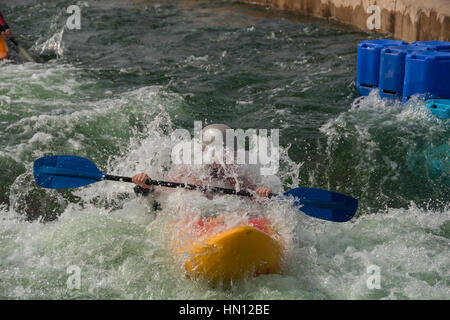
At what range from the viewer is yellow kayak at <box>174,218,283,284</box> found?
Result: 422 cm

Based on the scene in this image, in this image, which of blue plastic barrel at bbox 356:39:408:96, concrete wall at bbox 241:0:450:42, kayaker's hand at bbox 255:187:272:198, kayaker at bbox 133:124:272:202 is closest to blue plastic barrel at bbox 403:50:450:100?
blue plastic barrel at bbox 356:39:408:96

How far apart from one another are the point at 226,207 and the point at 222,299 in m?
0.77

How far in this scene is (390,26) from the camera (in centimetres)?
1119

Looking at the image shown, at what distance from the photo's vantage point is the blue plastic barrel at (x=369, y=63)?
→ 7559 millimetres

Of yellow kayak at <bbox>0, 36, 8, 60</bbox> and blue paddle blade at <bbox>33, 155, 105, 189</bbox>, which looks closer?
blue paddle blade at <bbox>33, 155, 105, 189</bbox>

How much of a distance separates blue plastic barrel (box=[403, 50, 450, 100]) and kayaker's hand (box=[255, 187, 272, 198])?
3.28m

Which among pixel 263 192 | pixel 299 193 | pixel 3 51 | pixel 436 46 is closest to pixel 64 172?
pixel 263 192

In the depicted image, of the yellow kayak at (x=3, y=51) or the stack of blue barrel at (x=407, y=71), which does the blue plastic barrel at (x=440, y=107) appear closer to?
the stack of blue barrel at (x=407, y=71)

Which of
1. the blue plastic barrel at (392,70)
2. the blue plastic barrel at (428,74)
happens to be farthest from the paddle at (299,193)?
the blue plastic barrel at (392,70)

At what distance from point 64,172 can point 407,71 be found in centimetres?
437

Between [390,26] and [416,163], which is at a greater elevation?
[390,26]

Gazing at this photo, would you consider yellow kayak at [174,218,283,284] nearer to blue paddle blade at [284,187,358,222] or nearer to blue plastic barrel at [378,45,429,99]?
blue paddle blade at [284,187,358,222]

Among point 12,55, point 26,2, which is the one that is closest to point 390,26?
point 12,55

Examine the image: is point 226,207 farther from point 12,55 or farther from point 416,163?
point 12,55
